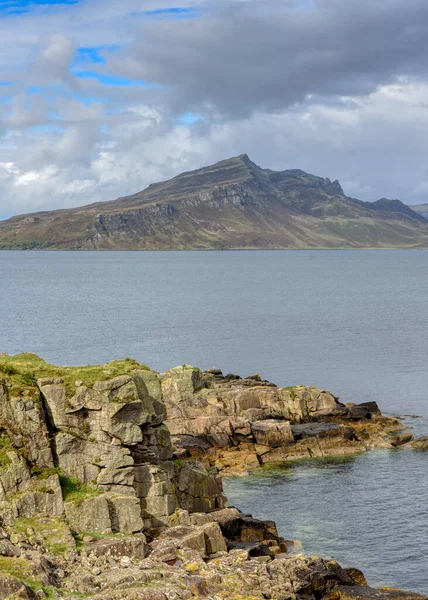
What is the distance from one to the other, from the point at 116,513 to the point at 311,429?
33.7m

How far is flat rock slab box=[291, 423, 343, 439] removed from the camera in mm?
67750

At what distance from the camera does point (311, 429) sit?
226 feet

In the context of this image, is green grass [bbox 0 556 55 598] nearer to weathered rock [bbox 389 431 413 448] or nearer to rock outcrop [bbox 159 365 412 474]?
rock outcrop [bbox 159 365 412 474]

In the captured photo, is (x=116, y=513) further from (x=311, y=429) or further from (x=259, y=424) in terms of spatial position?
(x=311, y=429)

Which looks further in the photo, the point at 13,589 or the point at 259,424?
the point at 259,424

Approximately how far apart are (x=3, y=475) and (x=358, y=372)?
71134 millimetres

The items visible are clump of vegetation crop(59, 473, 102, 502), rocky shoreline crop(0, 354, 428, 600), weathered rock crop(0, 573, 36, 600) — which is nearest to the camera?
weathered rock crop(0, 573, 36, 600)

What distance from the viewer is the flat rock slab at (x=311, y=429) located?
6775 cm

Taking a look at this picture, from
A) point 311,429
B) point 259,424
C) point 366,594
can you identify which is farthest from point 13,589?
point 311,429

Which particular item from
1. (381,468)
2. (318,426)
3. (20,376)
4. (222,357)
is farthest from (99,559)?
(222,357)

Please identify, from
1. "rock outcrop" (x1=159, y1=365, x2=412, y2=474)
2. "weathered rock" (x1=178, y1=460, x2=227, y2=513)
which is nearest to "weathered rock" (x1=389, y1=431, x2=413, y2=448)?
"rock outcrop" (x1=159, y1=365, x2=412, y2=474)

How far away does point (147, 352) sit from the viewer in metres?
117

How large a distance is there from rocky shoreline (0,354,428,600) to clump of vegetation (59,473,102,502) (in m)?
0.05

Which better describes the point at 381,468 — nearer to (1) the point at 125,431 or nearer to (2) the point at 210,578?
(1) the point at 125,431
